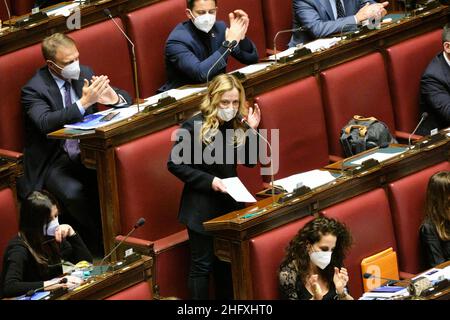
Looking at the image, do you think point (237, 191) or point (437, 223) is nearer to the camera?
point (237, 191)

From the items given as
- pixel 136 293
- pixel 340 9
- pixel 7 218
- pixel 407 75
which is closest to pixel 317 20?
pixel 340 9

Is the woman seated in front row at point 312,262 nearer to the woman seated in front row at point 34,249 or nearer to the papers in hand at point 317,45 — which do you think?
the woman seated in front row at point 34,249

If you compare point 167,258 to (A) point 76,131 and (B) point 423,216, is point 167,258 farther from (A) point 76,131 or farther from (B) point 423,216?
(B) point 423,216

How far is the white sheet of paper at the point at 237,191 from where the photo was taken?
1.90 meters

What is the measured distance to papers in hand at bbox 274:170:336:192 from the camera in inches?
78.7

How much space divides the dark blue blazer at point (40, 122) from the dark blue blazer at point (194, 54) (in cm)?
14

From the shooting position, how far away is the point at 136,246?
2008mm

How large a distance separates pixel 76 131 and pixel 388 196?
0.51m

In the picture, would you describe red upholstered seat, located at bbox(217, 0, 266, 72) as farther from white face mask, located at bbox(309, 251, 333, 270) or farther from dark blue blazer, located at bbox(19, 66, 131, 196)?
white face mask, located at bbox(309, 251, 333, 270)

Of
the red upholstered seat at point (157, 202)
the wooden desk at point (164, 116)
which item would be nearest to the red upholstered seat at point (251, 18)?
the wooden desk at point (164, 116)

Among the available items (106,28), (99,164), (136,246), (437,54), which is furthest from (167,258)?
(437,54)

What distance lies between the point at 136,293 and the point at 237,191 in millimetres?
258

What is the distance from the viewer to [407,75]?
2412 millimetres

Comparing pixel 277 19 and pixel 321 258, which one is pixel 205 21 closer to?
pixel 277 19
